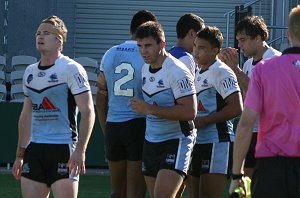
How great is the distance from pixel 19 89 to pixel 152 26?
10618 mm

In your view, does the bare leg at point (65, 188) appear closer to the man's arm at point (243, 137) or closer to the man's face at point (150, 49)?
the man's face at point (150, 49)

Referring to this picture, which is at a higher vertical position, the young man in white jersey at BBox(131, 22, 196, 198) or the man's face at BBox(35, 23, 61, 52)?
the man's face at BBox(35, 23, 61, 52)

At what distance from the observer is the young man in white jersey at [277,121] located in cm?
641

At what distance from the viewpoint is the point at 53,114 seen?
8.10m

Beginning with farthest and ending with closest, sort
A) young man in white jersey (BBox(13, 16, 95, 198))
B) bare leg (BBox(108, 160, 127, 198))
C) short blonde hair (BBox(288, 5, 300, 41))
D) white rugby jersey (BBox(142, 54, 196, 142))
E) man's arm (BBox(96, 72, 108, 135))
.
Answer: man's arm (BBox(96, 72, 108, 135)) < bare leg (BBox(108, 160, 127, 198)) < white rugby jersey (BBox(142, 54, 196, 142)) < young man in white jersey (BBox(13, 16, 95, 198)) < short blonde hair (BBox(288, 5, 300, 41))

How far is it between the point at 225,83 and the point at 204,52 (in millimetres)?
367

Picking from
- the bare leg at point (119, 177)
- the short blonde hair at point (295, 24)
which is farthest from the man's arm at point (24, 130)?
the short blonde hair at point (295, 24)

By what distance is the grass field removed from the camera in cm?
1325

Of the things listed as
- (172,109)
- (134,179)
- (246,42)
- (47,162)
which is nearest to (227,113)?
(172,109)

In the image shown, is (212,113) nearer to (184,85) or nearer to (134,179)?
(184,85)

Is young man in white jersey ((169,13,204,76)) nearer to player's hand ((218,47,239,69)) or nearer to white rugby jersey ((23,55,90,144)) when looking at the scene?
player's hand ((218,47,239,69))

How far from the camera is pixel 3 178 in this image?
15320 millimetres

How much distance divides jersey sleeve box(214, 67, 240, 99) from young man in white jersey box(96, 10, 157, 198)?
2.73 ft

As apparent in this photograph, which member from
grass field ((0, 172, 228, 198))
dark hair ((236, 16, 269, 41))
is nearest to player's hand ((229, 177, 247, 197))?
dark hair ((236, 16, 269, 41))
